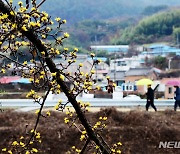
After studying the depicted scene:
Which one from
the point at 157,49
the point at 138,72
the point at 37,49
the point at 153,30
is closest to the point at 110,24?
the point at 153,30

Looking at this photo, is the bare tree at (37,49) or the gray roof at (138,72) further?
the gray roof at (138,72)

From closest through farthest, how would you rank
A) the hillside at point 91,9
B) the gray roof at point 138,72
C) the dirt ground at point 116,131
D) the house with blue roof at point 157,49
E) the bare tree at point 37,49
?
the bare tree at point 37,49 < the dirt ground at point 116,131 < the gray roof at point 138,72 < the house with blue roof at point 157,49 < the hillside at point 91,9

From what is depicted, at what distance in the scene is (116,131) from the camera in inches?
444

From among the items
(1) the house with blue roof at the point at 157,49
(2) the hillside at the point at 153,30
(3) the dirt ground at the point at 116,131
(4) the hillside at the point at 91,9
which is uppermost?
(4) the hillside at the point at 91,9

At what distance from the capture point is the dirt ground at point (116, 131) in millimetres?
10648

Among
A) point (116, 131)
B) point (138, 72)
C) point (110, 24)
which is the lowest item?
point (138, 72)

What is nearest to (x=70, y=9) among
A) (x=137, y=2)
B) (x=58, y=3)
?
(x=58, y=3)

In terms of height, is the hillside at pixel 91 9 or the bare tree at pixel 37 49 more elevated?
the hillside at pixel 91 9

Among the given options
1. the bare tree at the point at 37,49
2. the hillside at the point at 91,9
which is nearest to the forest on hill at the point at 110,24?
the hillside at the point at 91,9

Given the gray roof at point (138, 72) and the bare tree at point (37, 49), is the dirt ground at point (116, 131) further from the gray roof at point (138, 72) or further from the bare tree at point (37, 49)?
the gray roof at point (138, 72)

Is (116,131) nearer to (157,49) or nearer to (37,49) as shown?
(37,49)

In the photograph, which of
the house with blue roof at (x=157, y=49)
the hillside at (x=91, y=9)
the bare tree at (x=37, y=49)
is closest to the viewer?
the bare tree at (x=37, y=49)

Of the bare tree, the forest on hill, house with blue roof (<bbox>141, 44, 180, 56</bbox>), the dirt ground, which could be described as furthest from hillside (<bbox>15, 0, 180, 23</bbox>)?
the bare tree

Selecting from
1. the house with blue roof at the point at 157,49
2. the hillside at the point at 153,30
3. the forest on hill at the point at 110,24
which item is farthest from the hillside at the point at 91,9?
the house with blue roof at the point at 157,49
